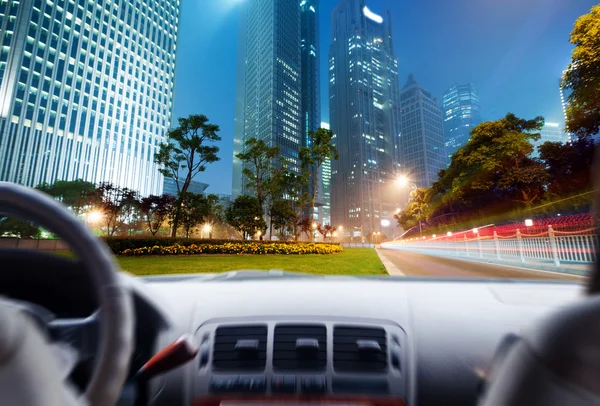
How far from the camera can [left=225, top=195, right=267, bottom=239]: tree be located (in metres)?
24.3

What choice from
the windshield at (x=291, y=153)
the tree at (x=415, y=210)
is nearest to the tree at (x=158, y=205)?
the windshield at (x=291, y=153)

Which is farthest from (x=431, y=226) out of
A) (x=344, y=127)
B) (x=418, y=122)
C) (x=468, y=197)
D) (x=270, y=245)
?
(x=344, y=127)

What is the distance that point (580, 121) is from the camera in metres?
18.0

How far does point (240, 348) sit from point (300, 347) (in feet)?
0.95

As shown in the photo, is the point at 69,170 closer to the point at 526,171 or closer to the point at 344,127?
the point at 526,171

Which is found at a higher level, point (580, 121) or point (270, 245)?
point (580, 121)

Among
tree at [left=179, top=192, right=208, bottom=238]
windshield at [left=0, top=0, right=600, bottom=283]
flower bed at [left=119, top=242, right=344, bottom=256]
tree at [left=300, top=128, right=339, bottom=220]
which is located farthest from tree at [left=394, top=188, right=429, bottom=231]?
flower bed at [left=119, top=242, right=344, bottom=256]

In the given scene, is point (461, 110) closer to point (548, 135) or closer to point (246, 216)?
point (548, 135)

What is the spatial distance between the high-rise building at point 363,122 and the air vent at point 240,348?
110482 mm

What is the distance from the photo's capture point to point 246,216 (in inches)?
955

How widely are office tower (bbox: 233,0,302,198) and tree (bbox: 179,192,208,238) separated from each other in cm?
6444

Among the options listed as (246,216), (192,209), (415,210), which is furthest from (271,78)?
(192,209)

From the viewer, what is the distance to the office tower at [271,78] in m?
88.6

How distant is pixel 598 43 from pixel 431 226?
38.8 m
